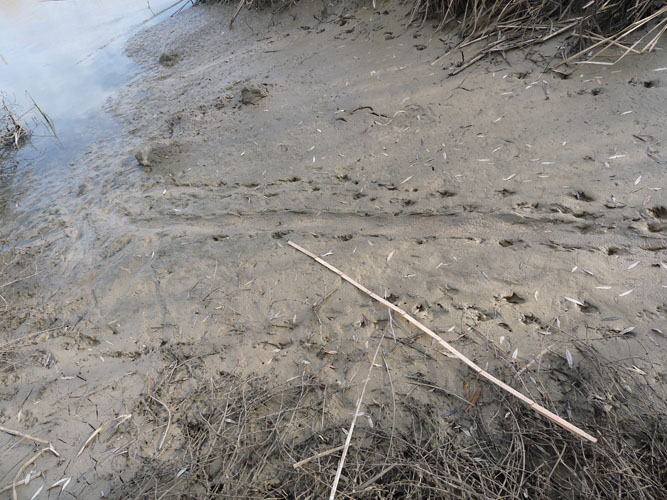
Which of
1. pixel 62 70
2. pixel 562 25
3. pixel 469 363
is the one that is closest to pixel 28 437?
pixel 469 363

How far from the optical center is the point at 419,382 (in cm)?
199

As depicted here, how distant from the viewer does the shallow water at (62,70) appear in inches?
174

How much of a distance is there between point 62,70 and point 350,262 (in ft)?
21.7

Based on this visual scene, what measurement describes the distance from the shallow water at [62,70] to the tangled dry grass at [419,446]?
324cm

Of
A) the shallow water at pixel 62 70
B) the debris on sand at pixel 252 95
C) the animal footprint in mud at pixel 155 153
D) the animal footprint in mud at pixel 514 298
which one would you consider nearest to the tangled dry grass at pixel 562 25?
the debris on sand at pixel 252 95

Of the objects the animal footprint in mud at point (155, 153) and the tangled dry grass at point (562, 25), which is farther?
the animal footprint in mud at point (155, 153)

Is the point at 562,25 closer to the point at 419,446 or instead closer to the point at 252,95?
the point at 252,95

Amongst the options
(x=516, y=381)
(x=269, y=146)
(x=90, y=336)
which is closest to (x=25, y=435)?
(x=90, y=336)

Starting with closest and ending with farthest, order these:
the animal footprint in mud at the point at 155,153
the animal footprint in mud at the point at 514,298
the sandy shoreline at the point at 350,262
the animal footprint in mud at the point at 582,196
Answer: the sandy shoreline at the point at 350,262 → the animal footprint in mud at the point at 514,298 → the animal footprint in mud at the point at 582,196 → the animal footprint in mud at the point at 155,153

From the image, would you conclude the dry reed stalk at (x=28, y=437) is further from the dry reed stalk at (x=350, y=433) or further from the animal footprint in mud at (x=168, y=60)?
the animal footprint in mud at (x=168, y=60)

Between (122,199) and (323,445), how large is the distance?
301 cm

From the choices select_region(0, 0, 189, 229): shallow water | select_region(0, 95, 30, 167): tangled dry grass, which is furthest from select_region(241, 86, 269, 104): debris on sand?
select_region(0, 95, 30, 167): tangled dry grass

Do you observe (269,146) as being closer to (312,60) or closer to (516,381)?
(312,60)

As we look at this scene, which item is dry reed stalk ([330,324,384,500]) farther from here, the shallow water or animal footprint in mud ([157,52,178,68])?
animal footprint in mud ([157,52,178,68])
